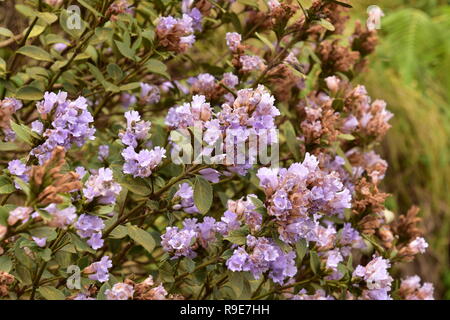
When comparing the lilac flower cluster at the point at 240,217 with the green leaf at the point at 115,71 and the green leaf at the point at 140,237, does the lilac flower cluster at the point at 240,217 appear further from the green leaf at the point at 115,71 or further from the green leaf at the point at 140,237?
the green leaf at the point at 115,71

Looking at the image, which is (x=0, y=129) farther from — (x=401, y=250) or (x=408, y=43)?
(x=408, y=43)

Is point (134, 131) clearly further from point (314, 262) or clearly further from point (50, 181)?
point (314, 262)

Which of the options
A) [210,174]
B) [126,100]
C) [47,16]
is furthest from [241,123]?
[126,100]

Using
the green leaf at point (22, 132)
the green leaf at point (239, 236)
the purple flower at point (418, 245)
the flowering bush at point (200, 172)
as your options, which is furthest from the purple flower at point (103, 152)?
the purple flower at point (418, 245)

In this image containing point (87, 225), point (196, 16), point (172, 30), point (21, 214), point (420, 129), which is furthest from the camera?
point (420, 129)

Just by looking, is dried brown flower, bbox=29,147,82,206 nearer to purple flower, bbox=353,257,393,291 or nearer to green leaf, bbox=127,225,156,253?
green leaf, bbox=127,225,156,253

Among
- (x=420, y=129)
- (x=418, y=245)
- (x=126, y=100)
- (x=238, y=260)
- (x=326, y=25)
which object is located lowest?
(x=420, y=129)
